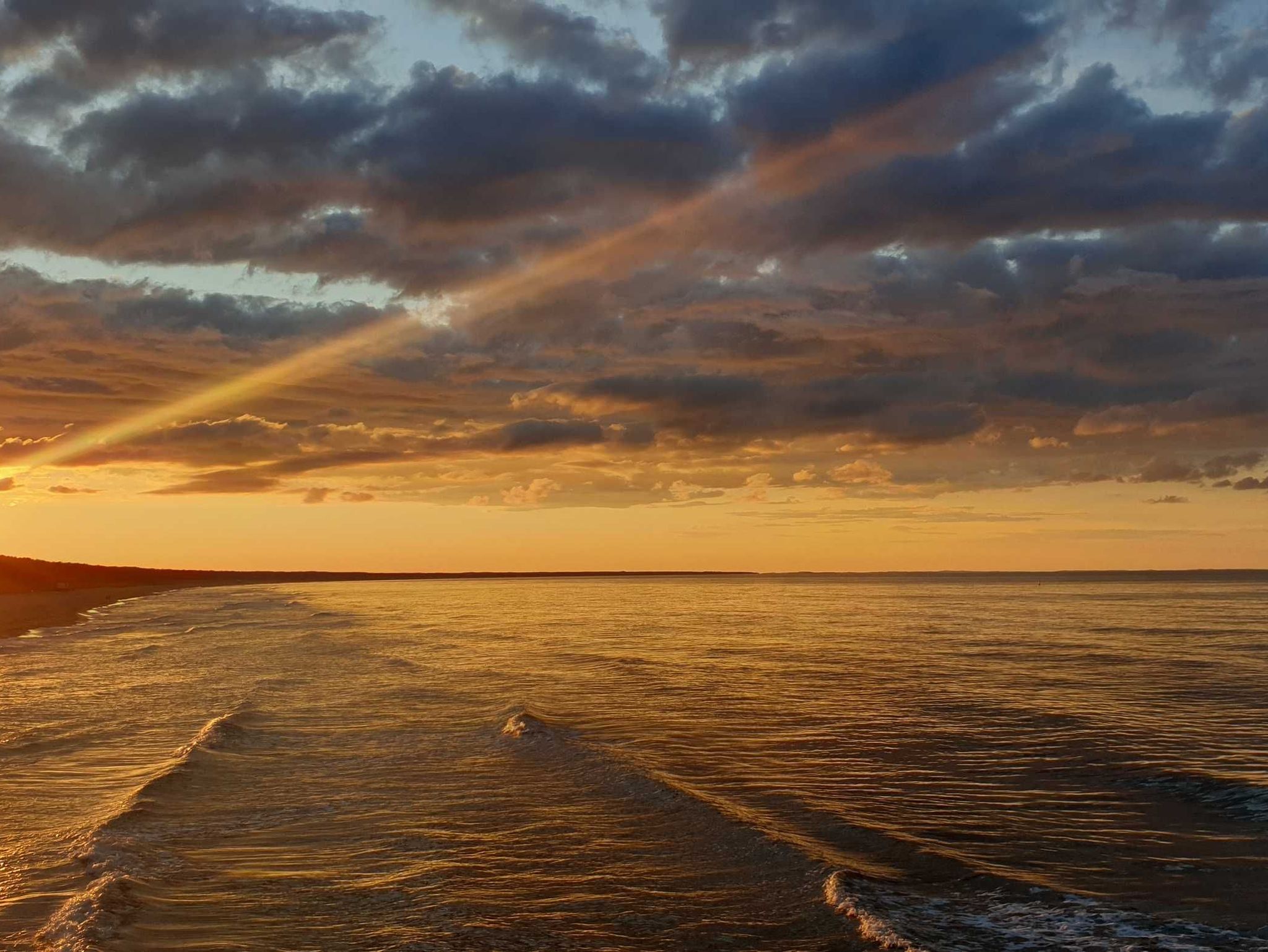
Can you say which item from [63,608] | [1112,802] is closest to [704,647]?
[1112,802]

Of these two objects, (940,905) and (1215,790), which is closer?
(940,905)

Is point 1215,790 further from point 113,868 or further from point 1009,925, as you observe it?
point 113,868

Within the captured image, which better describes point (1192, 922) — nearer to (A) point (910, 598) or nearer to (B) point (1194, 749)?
(B) point (1194, 749)

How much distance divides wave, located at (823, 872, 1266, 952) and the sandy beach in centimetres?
6088

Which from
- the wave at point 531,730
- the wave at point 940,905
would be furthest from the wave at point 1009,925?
the wave at point 531,730

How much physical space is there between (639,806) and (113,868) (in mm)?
8035

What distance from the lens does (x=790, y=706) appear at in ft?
95.8

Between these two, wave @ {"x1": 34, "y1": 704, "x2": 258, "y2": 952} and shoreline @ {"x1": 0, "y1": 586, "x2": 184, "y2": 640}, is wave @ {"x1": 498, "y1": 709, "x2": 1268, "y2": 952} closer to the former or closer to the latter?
wave @ {"x1": 34, "y1": 704, "x2": 258, "y2": 952}

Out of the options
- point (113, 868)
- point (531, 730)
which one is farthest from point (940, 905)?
point (531, 730)

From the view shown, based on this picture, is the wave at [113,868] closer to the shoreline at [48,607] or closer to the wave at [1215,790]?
the wave at [1215,790]

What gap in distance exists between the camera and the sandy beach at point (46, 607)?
70688 mm

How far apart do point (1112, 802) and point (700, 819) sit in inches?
280

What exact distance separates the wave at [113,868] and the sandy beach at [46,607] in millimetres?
49523

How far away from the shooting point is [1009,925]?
11859 millimetres
